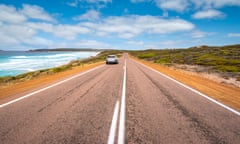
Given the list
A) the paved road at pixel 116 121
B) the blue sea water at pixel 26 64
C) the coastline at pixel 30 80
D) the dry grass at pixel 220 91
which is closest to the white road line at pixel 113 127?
the paved road at pixel 116 121

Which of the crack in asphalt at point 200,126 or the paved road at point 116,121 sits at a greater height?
the paved road at point 116,121

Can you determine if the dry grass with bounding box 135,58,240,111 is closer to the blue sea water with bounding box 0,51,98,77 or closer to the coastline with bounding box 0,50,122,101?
the coastline with bounding box 0,50,122,101

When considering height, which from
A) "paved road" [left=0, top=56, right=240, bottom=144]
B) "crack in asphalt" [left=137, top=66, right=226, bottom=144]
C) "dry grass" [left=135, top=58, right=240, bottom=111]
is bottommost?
"dry grass" [left=135, top=58, right=240, bottom=111]

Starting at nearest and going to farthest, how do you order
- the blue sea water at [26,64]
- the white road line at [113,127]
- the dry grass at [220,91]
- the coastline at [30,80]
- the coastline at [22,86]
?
1. the white road line at [113,127]
2. the dry grass at [220,91]
3. the coastline at [22,86]
4. the coastline at [30,80]
5. the blue sea water at [26,64]

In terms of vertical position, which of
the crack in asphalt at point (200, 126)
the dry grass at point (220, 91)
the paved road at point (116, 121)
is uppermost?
the paved road at point (116, 121)

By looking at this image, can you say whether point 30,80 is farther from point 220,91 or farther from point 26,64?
point 26,64

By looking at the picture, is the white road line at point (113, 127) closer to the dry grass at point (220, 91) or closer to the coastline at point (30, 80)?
the dry grass at point (220, 91)

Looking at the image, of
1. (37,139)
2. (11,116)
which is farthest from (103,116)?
(11,116)

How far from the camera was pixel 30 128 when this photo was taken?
3.45m

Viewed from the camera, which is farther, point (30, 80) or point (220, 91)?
point (30, 80)

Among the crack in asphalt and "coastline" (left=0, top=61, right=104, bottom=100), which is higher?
"coastline" (left=0, top=61, right=104, bottom=100)

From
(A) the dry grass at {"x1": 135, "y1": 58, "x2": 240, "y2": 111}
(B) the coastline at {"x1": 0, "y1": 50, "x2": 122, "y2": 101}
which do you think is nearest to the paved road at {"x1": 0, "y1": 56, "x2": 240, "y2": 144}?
(A) the dry grass at {"x1": 135, "y1": 58, "x2": 240, "y2": 111}

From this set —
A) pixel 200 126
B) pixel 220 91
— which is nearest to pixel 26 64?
pixel 220 91

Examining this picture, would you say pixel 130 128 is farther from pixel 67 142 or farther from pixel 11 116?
pixel 11 116
